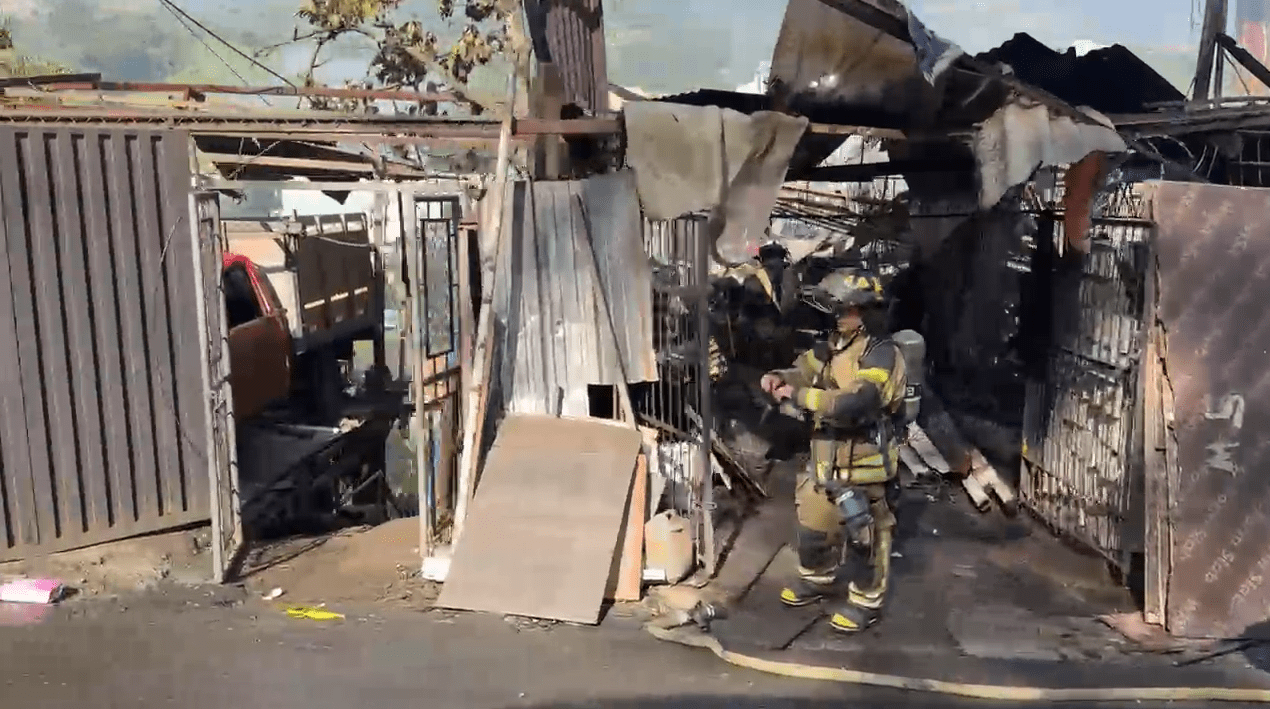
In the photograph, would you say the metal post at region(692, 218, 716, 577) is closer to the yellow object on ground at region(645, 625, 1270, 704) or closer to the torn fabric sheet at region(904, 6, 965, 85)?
the yellow object on ground at region(645, 625, 1270, 704)

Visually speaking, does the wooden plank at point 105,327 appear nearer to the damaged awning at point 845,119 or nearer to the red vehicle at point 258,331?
the red vehicle at point 258,331

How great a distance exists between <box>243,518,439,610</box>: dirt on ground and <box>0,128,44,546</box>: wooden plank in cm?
142

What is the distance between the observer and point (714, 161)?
232 inches

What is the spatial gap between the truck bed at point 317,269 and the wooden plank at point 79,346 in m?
3.44

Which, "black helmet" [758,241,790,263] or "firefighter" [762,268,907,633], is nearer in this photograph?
"firefighter" [762,268,907,633]

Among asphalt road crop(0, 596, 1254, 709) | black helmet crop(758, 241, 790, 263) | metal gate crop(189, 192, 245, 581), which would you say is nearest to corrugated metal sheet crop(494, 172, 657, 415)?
asphalt road crop(0, 596, 1254, 709)

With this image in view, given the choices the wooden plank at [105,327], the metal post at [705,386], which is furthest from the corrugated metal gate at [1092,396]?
the wooden plank at [105,327]

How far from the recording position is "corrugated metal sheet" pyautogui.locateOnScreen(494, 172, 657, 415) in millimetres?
6109

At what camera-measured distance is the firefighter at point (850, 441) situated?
18.6 feet

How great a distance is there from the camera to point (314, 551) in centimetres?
681

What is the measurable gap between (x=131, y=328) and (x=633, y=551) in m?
3.60

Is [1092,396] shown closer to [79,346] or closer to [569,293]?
[569,293]

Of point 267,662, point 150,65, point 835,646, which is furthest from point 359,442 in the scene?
point 150,65

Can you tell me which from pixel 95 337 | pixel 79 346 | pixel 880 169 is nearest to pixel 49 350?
pixel 79 346
